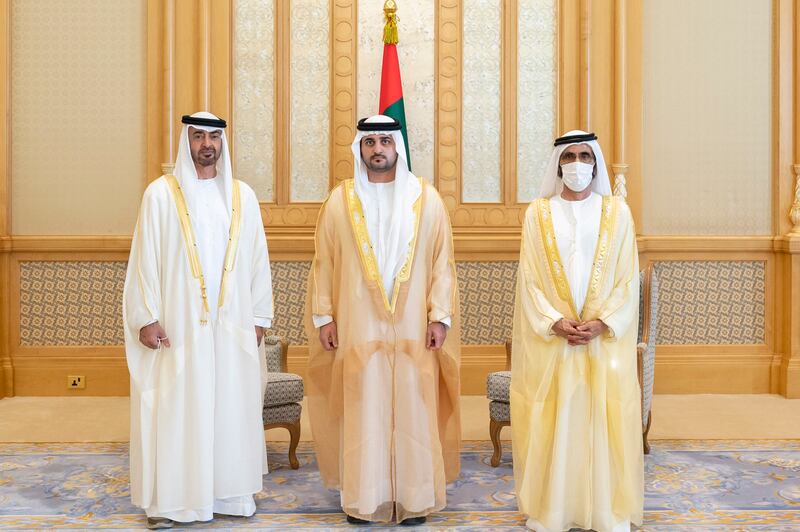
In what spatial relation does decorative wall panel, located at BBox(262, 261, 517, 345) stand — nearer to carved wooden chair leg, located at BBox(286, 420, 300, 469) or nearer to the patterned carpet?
the patterned carpet

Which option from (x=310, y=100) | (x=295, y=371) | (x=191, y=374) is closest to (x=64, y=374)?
(x=295, y=371)

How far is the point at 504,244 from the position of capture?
23.4 feet

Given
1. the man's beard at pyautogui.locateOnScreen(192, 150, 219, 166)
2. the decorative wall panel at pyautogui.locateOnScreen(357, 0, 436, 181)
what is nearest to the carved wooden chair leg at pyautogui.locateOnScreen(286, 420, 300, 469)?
the man's beard at pyautogui.locateOnScreen(192, 150, 219, 166)

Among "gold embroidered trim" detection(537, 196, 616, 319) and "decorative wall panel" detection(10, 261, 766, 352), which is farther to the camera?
"decorative wall panel" detection(10, 261, 766, 352)

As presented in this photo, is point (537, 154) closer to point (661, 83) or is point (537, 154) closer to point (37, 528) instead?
point (661, 83)

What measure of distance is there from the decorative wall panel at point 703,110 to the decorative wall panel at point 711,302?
0.32m

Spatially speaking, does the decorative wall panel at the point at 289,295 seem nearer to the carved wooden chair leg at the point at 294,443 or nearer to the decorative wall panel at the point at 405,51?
the decorative wall panel at the point at 405,51

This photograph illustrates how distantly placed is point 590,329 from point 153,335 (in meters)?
1.94

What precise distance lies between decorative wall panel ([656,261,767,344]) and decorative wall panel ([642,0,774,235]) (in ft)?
1.06

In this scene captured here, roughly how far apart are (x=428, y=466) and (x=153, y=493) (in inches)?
49.2

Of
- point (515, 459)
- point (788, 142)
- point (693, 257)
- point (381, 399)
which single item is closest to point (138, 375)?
point (381, 399)

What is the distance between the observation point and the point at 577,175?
4184mm

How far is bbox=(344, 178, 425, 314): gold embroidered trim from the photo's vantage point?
4.21 metres

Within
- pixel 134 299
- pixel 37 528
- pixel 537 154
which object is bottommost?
pixel 37 528
